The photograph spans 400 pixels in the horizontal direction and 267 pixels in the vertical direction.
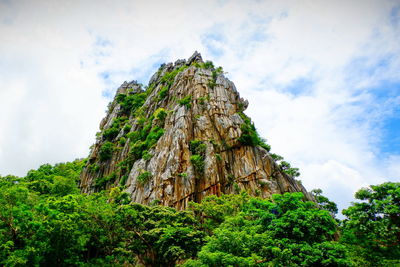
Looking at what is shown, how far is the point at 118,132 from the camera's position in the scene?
50469 millimetres

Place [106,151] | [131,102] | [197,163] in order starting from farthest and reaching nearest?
[131,102] → [106,151] → [197,163]

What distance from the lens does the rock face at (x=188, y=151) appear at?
28.8 metres

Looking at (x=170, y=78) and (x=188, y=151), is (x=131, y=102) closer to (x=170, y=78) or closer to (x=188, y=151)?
(x=170, y=78)

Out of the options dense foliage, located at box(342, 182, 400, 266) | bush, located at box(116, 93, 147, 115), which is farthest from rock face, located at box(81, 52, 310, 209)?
dense foliage, located at box(342, 182, 400, 266)

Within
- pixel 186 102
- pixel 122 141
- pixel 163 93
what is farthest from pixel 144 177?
pixel 163 93

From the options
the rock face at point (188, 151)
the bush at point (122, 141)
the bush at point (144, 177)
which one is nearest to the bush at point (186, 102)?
the rock face at point (188, 151)

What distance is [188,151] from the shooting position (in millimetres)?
32125

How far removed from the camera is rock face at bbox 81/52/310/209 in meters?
28.8

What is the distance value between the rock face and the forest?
33.1ft

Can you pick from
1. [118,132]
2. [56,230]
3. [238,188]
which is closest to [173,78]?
[118,132]

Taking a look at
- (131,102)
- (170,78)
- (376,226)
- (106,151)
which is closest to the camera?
(376,226)

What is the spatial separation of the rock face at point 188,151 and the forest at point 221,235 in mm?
10095

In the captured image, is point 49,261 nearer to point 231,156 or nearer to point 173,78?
point 231,156

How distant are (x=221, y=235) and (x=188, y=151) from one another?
19632mm
